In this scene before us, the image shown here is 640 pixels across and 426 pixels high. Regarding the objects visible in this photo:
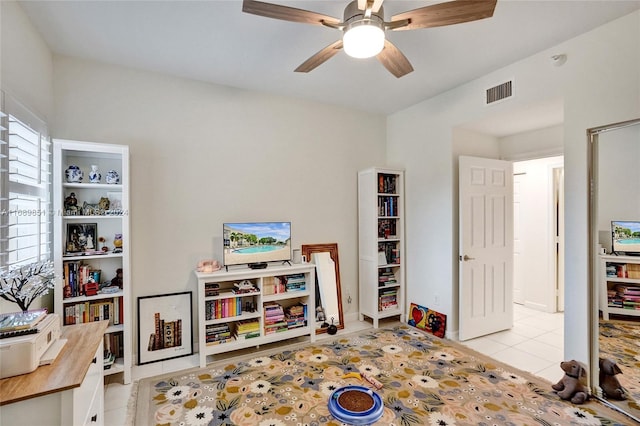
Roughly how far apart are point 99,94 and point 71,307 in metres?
1.82

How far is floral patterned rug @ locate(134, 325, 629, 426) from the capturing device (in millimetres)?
2051

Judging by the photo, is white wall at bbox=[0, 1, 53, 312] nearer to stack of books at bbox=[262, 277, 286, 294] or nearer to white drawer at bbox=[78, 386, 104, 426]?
white drawer at bbox=[78, 386, 104, 426]

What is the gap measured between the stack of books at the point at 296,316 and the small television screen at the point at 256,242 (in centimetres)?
54

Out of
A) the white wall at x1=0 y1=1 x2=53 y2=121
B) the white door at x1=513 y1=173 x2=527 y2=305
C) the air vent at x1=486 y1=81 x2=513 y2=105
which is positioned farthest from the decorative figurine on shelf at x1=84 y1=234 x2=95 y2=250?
the white door at x1=513 y1=173 x2=527 y2=305

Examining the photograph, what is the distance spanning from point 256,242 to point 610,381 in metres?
3.02

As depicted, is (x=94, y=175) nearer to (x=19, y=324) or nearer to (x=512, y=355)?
(x=19, y=324)

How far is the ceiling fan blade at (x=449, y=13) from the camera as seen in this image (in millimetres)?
1544

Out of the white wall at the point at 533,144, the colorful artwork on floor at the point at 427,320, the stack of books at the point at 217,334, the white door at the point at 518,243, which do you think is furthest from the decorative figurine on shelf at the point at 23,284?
the white door at the point at 518,243

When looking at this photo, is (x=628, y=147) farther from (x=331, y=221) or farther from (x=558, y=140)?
(x=331, y=221)

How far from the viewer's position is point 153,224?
2936 mm

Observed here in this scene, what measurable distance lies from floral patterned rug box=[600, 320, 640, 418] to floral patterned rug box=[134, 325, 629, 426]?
0.46 feet

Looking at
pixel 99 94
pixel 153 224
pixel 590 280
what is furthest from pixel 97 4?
pixel 590 280

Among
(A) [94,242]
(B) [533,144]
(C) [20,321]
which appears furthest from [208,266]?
(B) [533,144]

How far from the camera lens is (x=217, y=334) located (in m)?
2.91
